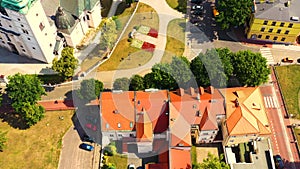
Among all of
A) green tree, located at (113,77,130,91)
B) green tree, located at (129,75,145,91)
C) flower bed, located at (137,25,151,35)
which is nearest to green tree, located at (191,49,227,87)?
green tree, located at (129,75,145,91)

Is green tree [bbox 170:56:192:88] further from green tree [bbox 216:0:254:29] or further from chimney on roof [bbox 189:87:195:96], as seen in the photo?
green tree [bbox 216:0:254:29]

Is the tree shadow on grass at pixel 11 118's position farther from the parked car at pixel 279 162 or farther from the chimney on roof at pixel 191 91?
the parked car at pixel 279 162

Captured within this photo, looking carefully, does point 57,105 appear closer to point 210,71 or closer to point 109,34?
point 109,34

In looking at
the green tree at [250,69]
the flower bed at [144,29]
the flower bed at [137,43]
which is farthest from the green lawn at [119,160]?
the flower bed at [144,29]

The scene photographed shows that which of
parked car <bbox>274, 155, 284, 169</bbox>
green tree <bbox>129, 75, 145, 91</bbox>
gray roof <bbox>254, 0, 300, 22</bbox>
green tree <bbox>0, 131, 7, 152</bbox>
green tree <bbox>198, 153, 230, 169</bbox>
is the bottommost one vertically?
green tree <bbox>198, 153, 230, 169</bbox>

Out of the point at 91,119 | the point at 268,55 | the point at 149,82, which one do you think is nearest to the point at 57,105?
the point at 91,119

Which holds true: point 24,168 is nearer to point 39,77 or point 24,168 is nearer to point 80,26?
point 39,77
